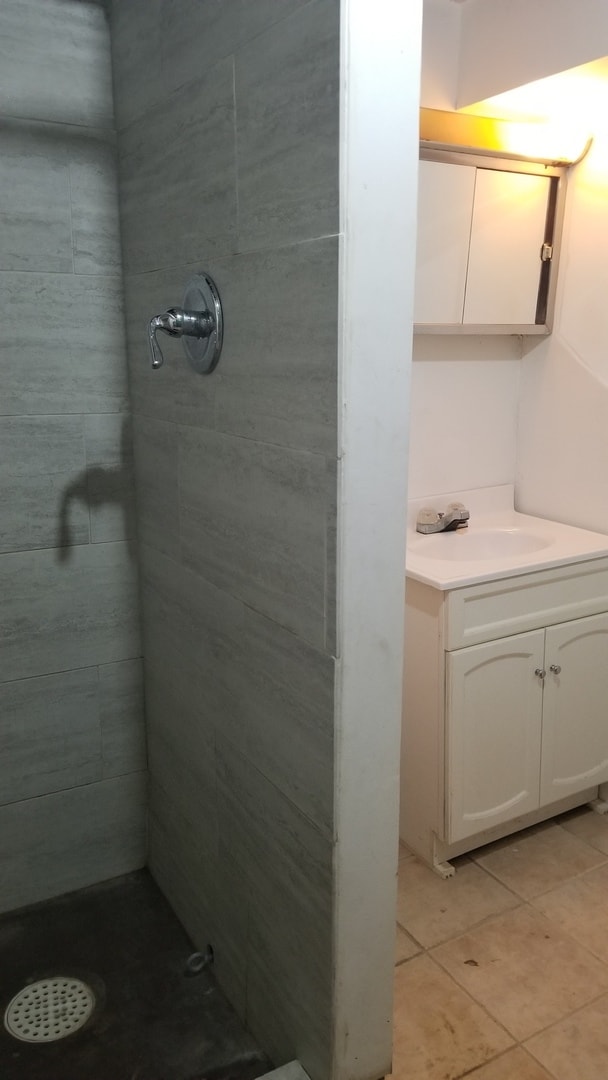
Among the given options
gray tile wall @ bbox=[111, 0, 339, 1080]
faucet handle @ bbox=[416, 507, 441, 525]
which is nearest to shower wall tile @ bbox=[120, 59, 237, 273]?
gray tile wall @ bbox=[111, 0, 339, 1080]

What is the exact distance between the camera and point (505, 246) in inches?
89.5

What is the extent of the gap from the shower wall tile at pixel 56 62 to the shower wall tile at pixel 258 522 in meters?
0.73

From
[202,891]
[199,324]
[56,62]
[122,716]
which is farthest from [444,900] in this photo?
[56,62]

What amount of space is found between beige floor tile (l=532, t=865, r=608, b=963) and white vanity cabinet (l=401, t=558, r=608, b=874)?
0.21 metres

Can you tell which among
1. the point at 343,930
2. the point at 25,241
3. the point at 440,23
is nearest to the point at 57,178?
the point at 25,241

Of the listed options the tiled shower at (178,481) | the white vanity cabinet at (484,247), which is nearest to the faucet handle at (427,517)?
the white vanity cabinet at (484,247)

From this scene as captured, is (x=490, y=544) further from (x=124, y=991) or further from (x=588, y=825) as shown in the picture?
(x=124, y=991)

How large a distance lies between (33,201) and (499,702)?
156 cm

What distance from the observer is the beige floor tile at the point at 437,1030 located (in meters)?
1.59

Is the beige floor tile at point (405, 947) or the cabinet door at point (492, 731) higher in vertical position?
the cabinet door at point (492, 731)

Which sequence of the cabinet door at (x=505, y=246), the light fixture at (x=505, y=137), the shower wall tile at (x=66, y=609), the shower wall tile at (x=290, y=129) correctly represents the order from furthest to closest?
the cabinet door at (x=505, y=246)
the light fixture at (x=505, y=137)
the shower wall tile at (x=66, y=609)
the shower wall tile at (x=290, y=129)

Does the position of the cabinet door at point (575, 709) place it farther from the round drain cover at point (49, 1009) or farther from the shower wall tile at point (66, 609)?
the round drain cover at point (49, 1009)

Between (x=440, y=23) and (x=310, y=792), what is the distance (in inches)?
76.0

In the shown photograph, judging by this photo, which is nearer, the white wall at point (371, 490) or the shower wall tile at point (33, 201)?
the white wall at point (371, 490)
